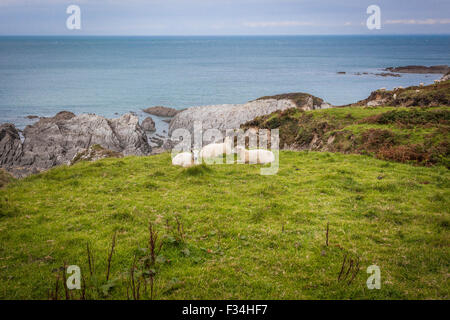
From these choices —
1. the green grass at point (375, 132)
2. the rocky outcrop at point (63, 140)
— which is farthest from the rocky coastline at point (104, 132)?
the green grass at point (375, 132)

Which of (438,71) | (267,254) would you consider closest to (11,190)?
(267,254)

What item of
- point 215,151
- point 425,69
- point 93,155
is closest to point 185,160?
point 215,151

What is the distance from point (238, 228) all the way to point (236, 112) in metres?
44.9

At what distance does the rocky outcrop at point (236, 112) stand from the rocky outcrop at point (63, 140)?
33.1ft

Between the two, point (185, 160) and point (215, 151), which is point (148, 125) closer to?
point (215, 151)

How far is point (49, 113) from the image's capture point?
197 ft

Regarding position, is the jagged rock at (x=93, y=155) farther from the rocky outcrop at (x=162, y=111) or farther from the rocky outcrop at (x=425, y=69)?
the rocky outcrop at (x=425, y=69)

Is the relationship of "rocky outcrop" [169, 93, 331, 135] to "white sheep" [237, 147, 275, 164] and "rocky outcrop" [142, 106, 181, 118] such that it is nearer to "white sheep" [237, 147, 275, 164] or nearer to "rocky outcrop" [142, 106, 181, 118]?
"rocky outcrop" [142, 106, 181, 118]

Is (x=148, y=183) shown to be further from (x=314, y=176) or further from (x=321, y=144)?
(x=321, y=144)

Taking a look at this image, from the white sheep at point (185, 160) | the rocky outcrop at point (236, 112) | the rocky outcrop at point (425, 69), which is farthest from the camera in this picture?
the rocky outcrop at point (425, 69)

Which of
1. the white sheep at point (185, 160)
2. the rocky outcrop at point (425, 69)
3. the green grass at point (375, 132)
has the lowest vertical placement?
the white sheep at point (185, 160)

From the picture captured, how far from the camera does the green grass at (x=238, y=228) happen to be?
6578mm
